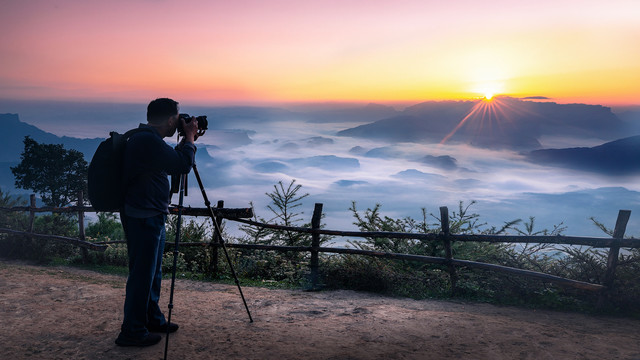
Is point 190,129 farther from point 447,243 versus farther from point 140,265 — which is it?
point 447,243

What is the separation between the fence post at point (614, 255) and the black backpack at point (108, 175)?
6.27 metres

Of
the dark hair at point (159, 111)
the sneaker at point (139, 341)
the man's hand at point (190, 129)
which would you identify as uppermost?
the dark hair at point (159, 111)

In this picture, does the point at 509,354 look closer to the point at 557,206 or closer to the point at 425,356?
the point at 425,356

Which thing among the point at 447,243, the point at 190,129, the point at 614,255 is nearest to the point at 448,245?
the point at 447,243

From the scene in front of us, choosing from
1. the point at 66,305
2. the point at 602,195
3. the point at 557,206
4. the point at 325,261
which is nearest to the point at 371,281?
the point at 325,261

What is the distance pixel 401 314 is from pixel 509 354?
1592 mm

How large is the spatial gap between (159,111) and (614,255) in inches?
247

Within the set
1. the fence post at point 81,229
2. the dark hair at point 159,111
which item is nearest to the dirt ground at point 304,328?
the dark hair at point 159,111

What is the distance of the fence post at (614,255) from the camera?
6.14 m

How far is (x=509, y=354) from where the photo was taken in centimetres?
441

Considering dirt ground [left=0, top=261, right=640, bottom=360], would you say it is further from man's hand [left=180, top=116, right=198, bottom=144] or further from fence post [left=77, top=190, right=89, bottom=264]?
fence post [left=77, top=190, right=89, bottom=264]

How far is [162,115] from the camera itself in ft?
13.4

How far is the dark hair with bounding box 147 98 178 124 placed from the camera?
409 centimetres

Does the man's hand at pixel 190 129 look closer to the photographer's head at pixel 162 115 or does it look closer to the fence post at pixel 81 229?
the photographer's head at pixel 162 115
